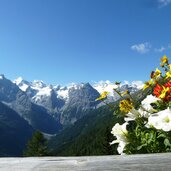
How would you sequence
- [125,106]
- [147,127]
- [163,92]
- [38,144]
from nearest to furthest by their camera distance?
[147,127] < [163,92] < [125,106] < [38,144]

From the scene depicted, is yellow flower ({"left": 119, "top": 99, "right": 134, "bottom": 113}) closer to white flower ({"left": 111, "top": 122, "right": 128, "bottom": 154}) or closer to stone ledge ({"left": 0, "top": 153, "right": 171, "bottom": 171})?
white flower ({"left": 111, "top": 122, "right": 128, "bottom": 154})

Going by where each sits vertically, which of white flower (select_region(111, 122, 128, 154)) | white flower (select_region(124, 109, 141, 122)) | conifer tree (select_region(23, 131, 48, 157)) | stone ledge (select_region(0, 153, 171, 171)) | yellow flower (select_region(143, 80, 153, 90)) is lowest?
stone ledge (select_region(0, 153, 171, 171))

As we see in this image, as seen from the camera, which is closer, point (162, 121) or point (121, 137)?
point (162, 121)

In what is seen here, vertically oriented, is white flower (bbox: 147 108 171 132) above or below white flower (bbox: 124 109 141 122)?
below

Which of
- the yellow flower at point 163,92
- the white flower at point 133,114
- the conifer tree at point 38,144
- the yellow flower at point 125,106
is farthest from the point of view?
the conifer tree at point 38,144

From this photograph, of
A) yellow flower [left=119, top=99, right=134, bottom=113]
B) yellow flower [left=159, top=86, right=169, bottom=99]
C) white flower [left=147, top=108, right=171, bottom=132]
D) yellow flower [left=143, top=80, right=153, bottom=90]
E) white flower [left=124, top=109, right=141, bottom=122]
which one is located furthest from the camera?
yellow flower [left=143, top=80, right=153, bottom=90]

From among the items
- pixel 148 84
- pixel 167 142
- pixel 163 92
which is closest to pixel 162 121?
pixel 167 142

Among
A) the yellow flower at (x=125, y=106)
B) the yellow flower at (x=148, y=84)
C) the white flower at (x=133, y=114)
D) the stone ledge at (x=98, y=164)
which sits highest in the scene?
the yellow flower at (x=148, y=84)

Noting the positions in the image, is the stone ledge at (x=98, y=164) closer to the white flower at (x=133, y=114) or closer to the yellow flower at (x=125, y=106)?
the white flower at (x=133, y=114)

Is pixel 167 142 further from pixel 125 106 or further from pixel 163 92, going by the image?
pixel 125 106

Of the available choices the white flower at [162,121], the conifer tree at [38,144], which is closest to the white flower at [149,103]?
the white flower at [162,121]

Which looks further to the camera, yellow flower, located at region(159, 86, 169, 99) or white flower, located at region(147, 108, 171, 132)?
yellow flower, located at region(159, 86, 169, 99)

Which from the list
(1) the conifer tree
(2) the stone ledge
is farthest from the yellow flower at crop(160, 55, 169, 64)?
(1) the conifer tree

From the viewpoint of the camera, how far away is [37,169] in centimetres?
299
